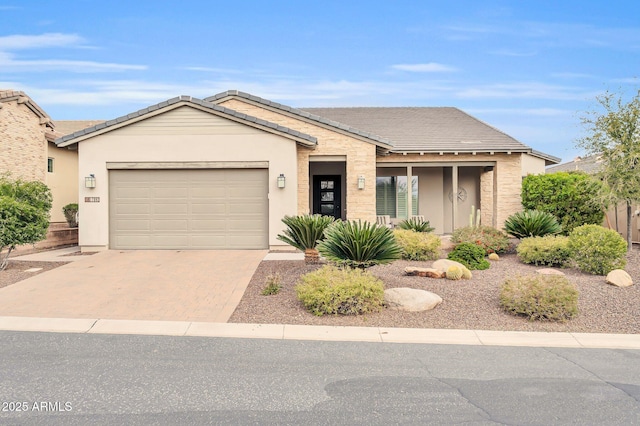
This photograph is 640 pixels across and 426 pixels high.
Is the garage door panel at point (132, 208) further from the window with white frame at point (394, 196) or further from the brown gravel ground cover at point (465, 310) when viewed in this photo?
the window with white frame at point (394, 196)

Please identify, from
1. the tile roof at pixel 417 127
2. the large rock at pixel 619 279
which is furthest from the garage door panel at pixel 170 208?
the large rock at pixel 619 279

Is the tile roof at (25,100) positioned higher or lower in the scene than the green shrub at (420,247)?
higher

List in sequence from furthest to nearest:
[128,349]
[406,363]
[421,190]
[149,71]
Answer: [421,190]
[149,71]
[128,349]
[406,363]

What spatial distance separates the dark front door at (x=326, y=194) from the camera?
21609mm

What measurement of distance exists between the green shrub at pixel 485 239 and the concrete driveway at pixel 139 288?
609 cm

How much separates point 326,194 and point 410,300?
13367 mm

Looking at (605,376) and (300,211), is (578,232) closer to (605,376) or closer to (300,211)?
(605,376)

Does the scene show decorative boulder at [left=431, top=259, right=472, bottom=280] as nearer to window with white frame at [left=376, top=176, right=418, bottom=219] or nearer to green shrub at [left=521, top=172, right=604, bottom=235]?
green shrub at [left=521, top=172, right=604, bottom=235]

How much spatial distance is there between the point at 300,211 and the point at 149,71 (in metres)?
7.78

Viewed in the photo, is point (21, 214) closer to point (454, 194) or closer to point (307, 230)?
point (307, 230)

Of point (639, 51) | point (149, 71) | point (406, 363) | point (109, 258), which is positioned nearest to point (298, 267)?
point (109, 258)

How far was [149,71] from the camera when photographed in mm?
18875

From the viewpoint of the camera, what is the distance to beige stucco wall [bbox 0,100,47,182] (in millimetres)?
18578

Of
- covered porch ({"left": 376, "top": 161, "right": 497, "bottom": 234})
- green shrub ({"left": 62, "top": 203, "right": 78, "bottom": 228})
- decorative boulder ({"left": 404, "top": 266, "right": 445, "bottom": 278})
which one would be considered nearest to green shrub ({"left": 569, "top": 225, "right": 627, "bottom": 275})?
decorative boulder ({"left": 404, "top": 266, "right": 445, "bottom": 278})
